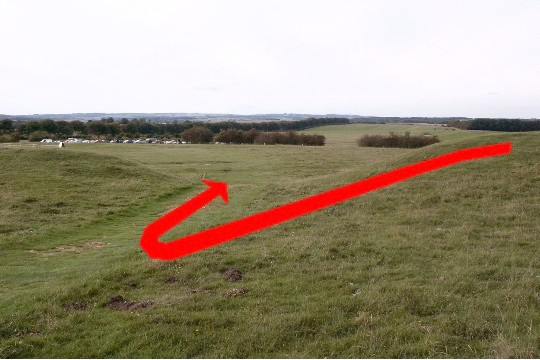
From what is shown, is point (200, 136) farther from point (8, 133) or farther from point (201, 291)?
point (201, 291)

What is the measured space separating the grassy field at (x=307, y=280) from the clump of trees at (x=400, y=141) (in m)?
55.7

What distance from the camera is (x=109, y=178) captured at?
29.6m

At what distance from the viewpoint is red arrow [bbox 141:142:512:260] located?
13273mm

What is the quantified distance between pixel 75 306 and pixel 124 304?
889mm

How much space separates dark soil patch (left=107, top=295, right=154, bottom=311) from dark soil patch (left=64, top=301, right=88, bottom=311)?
1.45 ft

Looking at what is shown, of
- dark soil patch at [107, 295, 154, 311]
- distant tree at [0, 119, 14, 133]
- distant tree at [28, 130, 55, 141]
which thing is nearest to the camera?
dark soil patch at [107, 295, 154, 311]

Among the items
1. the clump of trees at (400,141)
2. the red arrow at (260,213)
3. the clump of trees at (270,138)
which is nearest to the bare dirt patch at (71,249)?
the red arrow at (260,213)

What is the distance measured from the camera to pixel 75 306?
8.43m

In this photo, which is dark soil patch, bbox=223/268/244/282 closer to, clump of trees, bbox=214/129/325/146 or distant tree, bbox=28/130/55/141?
clump of trees, bbox=214/129/325/146

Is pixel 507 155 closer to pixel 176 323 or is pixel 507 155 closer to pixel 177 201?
pixel 177 201

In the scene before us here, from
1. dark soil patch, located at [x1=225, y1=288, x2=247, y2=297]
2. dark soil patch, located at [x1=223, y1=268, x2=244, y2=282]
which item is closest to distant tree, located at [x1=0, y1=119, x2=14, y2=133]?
dark soil patch, located at [x1=223, y1=268, x2=244, y2=282]

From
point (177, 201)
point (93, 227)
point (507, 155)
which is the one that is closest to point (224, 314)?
point (93, 227)

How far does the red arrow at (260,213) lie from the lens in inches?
523

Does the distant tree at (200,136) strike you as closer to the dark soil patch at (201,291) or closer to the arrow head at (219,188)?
the arrow head at (219,188)
